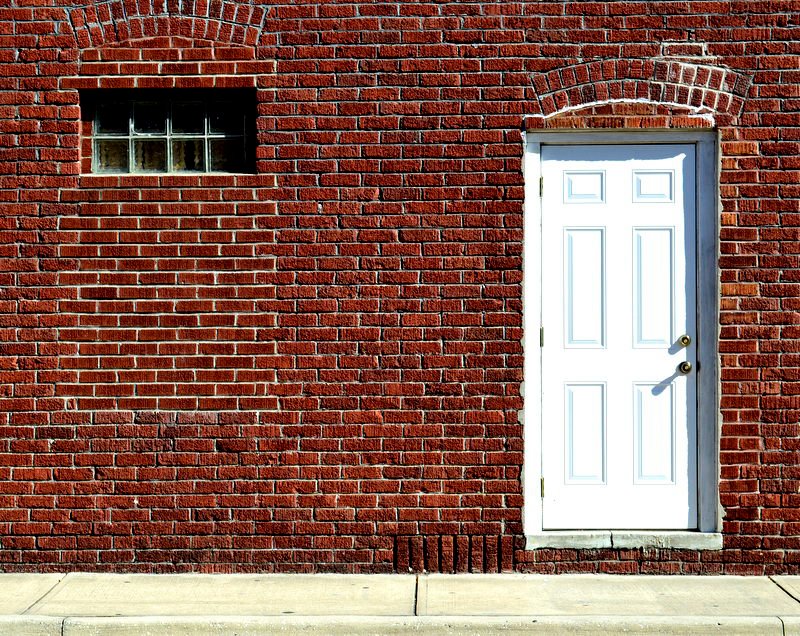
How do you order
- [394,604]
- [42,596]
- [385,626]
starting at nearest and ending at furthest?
1. [385,626]
2. [394,604]
3. [42,596]

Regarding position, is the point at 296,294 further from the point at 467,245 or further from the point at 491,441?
the point at 491,441

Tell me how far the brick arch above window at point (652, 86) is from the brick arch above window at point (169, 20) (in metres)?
2.00

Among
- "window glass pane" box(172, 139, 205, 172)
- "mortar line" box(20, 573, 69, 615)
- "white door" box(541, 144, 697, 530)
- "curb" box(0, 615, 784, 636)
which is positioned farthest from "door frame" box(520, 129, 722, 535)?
"mortar line" box(20, 573, 69, 615)

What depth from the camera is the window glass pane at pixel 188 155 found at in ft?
20.4

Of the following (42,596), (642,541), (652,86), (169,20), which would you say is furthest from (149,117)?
(642,541)

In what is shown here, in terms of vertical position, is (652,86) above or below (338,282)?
above

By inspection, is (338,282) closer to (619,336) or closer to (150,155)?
(150,155)

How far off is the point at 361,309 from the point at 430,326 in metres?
0.44

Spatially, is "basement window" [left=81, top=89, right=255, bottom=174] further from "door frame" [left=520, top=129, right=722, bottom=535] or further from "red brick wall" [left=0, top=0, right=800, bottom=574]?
"door frame" [left=520, top=129, right=722, bottom=535]

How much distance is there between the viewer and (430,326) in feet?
19.8

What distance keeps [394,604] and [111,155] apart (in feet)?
10.9

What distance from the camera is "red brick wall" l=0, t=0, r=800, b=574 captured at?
6.00 meters

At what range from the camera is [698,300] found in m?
6.09

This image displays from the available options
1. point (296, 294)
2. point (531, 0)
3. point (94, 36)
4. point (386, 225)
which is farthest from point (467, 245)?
point (94, 36)
